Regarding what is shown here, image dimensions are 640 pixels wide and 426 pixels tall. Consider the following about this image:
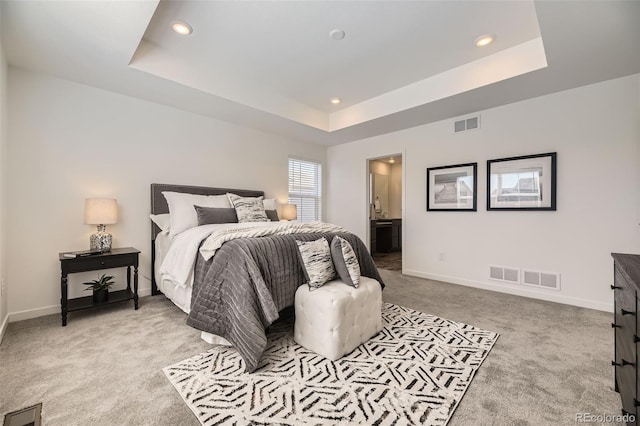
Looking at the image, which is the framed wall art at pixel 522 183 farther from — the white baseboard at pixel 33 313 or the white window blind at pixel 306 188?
the white baseboard at pixel 33 313

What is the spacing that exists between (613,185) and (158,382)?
15.0 feet

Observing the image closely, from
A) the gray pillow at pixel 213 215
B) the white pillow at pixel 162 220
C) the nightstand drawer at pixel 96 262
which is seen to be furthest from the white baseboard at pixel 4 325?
the gray pillow at pixel 213 215

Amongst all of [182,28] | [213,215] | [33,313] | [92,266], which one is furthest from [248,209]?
[33,313]

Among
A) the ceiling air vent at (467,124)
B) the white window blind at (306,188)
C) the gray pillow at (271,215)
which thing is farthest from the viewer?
the white window blind at (306,188)

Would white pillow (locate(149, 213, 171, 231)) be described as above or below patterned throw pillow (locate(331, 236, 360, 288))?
above

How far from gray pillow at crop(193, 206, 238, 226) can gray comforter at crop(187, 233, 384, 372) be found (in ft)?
3.02

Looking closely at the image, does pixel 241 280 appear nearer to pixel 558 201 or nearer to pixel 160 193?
pixel 160 193

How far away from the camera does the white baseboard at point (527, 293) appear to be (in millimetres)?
2992

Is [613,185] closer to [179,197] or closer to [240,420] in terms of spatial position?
[240,420]

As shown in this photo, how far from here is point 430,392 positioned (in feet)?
5.23

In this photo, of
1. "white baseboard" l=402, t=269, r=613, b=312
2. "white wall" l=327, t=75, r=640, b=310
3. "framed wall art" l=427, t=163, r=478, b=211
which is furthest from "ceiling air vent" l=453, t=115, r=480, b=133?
"white baseboard" l=402, t=269, r=613, b=312

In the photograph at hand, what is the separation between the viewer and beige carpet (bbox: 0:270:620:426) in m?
1.45

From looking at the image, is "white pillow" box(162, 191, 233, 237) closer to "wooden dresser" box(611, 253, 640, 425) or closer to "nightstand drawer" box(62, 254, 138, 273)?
"nightstand drawer" box(62, 254, 138, 273)

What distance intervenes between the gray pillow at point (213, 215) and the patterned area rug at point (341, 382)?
153 centimetres
